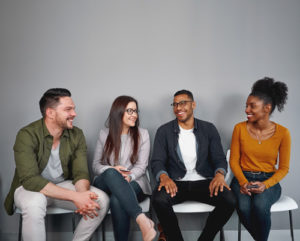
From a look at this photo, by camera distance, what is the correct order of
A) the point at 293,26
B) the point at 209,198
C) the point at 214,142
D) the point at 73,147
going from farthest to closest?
the point at 293,26 < the point at 214,142 < the point at 73,147 < the point at 209,198

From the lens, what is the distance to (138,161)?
244cm

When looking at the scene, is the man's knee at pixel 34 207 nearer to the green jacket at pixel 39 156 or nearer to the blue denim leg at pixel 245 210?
the green jacket at pixel 39 156

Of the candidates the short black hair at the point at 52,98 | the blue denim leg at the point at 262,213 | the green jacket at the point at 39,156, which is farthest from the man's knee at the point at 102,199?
the blue denim leg at the point at 262,213

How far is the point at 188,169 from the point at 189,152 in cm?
15

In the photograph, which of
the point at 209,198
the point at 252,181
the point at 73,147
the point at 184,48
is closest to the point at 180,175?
the point at 209,198

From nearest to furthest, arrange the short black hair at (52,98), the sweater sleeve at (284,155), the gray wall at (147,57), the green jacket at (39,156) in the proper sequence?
the green jacket at (39,156)
the short black hair at (52,98)
the sweater sleeve at (284,155)
the gray wall at (147,57)

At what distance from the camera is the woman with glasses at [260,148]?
223 cm

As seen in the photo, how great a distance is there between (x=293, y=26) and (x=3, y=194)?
11.3 feet

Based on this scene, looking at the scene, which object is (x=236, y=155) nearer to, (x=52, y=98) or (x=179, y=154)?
(x=179, y=154)

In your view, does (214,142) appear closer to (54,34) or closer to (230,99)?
(230,99)

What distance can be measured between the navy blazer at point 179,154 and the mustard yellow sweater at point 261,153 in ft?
0.42

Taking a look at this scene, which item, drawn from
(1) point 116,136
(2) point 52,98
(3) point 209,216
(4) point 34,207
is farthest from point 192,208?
(2) point 52,98

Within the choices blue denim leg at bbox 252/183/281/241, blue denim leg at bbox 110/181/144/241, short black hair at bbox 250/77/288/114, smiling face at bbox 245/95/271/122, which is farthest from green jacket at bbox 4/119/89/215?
short black hair at bbox 250/77/288/114

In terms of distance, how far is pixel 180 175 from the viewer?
2.37 m
